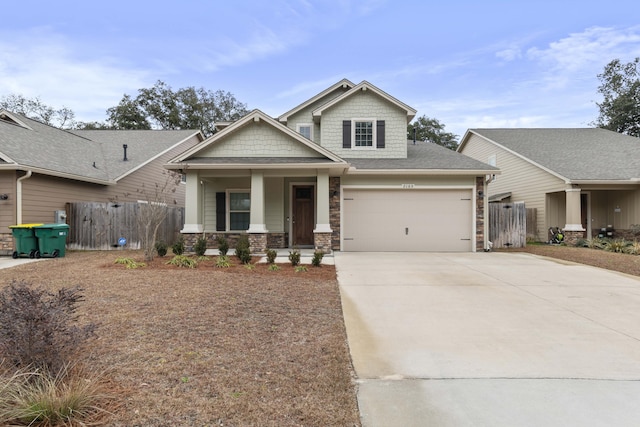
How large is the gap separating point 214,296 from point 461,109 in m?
22.7

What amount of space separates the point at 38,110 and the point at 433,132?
3721 centimetres

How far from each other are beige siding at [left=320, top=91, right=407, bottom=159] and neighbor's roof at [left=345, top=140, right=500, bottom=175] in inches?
16.3

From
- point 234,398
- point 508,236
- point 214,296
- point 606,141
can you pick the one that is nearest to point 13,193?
point 214,296

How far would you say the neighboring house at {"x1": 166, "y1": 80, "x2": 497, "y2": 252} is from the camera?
12.3 metres

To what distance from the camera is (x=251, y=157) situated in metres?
→ 12.5

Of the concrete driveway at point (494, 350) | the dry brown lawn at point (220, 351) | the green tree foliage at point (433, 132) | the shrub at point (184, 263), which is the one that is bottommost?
the concrete driveway at point (494, 350)

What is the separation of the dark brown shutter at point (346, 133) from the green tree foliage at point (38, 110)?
30.0 meters

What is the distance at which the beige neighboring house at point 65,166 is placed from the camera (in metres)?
11.4

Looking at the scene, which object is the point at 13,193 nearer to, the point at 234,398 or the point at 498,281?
the point at 234,398

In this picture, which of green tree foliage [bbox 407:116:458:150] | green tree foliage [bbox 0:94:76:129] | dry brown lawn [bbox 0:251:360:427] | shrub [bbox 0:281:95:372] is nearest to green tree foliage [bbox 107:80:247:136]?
green tree foliage [bbox 0:94:76:129]

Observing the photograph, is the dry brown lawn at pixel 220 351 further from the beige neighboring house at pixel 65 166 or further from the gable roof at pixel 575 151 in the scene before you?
the gable roof at pixel 575 151

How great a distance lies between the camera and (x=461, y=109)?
24.1 m

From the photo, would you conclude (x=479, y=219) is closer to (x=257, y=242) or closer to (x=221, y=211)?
(x=257, y=242)

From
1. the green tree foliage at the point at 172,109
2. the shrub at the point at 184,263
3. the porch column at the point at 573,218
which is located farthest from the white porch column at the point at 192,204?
the green tree foliage at the point at 172,109
